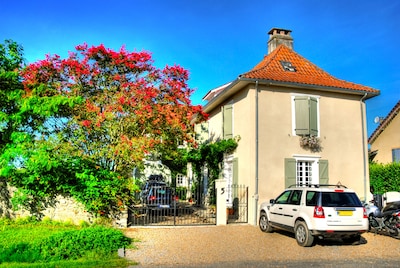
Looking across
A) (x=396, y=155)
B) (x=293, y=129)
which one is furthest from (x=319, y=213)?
(x=396, y=155)

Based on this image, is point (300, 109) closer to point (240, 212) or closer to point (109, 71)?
point (240, 212)

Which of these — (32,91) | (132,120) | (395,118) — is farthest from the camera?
(395,118)

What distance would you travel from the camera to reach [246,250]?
871 centimetres

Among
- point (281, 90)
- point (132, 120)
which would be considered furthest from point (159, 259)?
point (281, 90)

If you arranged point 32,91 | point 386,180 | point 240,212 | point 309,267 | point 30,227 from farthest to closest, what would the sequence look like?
point 386,180 → point 240,212 → point 32,91 → point 30,227 → point 309,267

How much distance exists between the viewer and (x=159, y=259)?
7648 millimetres

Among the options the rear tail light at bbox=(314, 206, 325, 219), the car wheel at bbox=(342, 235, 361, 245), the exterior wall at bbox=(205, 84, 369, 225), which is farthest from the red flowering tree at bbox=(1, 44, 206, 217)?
the car wheel at bbox=(342, 235, 361, 245)

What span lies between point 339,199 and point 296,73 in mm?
7927

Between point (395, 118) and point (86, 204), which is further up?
point (395, 118)

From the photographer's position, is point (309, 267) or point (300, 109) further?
point (300, 109)

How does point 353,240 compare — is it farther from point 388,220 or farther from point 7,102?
point 7,102

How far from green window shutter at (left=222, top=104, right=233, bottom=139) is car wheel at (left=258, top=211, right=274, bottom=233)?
507 centimetres

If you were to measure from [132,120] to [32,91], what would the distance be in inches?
131

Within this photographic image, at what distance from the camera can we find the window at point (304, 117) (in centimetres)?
1432
